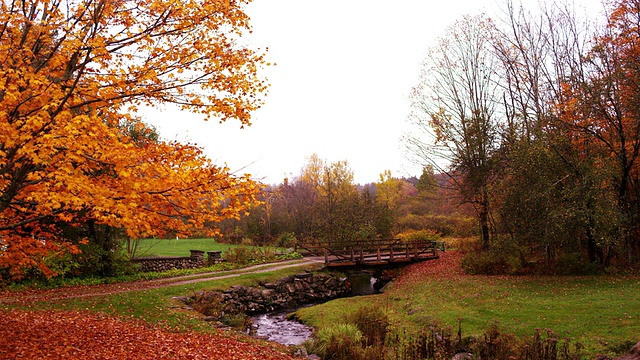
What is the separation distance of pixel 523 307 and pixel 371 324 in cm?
483

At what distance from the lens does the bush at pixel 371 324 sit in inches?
369

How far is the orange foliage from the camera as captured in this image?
6.29m

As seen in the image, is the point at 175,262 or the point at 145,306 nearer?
the point at 145,306

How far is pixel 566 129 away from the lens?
15383 millimetres

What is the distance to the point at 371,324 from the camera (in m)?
9.88

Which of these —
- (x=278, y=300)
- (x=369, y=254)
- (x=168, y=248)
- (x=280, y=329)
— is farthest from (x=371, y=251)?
(x=168, y=248)

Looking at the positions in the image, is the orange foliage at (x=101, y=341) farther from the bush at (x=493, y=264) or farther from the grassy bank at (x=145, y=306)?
the bush at (x=493, y=264)

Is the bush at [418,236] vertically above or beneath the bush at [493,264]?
above

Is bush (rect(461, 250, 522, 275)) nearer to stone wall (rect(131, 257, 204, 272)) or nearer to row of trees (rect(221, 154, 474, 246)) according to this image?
row of trees (rect(221, 154, 474, 246))

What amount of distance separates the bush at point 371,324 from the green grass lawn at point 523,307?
1.87ft

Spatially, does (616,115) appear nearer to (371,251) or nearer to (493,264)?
(493,264)

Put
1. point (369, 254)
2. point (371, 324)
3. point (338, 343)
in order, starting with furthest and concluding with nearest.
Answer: point (369, 254) < point (371, 324) < point (338, 343)

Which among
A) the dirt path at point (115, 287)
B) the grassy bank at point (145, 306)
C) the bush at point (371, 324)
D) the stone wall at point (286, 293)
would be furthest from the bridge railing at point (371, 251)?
the bush at point (371, 324)

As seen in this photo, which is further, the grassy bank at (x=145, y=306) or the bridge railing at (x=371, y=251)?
the bridge railing at (x=371, y=251)
